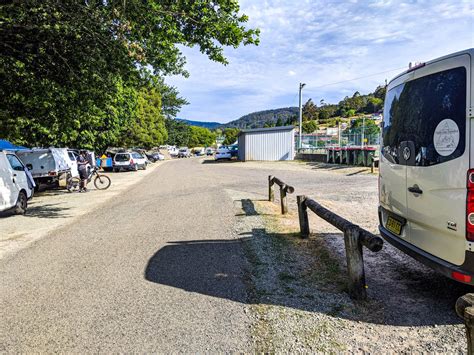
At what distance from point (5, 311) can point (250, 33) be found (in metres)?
7.99

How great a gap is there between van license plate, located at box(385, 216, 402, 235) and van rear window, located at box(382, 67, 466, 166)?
75 cm

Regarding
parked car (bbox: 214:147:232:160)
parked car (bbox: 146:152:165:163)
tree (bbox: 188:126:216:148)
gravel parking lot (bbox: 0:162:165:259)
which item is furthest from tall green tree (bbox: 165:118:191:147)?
gravel parking lot (bbox: 0:162:165:259)

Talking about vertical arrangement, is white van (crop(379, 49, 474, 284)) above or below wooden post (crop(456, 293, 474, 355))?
above

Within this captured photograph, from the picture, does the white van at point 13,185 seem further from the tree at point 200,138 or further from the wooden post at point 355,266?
the tree at point 200,138

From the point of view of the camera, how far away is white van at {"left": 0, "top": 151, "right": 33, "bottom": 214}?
8898 mm

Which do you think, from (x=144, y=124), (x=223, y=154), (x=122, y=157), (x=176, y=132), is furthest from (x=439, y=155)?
(x=176, y=132)

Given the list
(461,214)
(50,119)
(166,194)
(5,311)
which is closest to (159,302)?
(5,311)

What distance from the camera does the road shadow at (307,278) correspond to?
145 inches

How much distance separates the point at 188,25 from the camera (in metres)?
9.11

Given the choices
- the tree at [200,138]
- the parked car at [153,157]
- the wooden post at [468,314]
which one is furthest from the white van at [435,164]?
the tree at [200,138]

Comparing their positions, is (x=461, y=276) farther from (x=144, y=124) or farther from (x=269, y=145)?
(x=144, y=124)

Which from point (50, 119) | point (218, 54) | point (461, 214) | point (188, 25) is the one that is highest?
point (188, 25)

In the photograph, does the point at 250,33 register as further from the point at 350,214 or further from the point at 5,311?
the point at 5,311

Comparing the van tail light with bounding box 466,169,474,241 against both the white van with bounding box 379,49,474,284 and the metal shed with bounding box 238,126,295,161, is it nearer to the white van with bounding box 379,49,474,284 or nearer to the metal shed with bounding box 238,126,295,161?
the white van with bounding box 379,49,474,284
